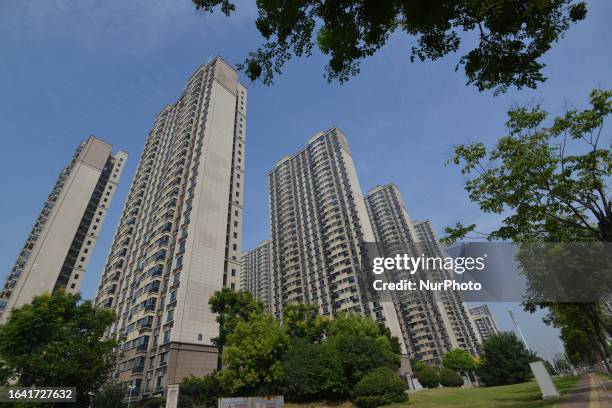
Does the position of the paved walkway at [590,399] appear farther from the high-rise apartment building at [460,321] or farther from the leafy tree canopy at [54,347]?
the high-rise apartment building at [460,321]

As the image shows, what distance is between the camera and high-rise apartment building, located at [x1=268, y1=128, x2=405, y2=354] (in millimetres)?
70438

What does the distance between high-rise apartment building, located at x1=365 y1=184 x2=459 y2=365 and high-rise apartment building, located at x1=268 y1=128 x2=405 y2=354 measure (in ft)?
37.3

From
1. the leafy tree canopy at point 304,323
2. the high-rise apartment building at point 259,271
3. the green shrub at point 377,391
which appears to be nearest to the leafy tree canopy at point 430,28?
the green shrub at point 377,391

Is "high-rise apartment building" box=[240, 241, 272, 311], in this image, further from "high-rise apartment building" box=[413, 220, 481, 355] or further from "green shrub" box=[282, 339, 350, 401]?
"green shrub" box=[282, 339, 350, 401]

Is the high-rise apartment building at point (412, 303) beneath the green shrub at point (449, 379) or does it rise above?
above

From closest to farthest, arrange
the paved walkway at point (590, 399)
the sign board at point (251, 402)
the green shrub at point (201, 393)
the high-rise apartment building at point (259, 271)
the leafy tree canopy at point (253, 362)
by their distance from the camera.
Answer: the paved walkway at point (590, 399), the sign board at point (251, 402), the leafy tree canopy at point (253, 362), the green shrub at point (201, 393), the high-rise apartment building at point (259, 271)

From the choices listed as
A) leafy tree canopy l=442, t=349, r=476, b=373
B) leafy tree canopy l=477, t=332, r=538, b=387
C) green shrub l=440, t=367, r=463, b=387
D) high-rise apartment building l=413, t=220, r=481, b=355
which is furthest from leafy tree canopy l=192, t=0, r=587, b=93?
high-rise apartment building l=413, t=220, r=481, b=355

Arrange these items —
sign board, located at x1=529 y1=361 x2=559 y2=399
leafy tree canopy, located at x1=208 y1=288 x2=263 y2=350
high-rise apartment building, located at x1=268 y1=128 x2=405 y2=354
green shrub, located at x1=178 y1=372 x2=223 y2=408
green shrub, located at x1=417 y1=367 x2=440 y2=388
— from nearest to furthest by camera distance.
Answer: sign board, located at x1=529 y1=361 x2=559 y2=399 < green shrub, located at x1=178 y1=372 x2=223 y2=408 < leafy tree canopy, located at x1=208 y1=288 x2=263 y2=350 < green shrub, located at x1=417 y1=367 x2=440 y2=388 < high-rise apartment building, located at x1=268 y1=128 x2=405 y2=354

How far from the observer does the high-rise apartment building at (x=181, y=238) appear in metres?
37.8

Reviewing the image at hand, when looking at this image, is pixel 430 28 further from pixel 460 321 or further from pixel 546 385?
pixel 460 321

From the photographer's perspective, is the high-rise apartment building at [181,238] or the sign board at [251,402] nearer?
the sign board at [251,402]

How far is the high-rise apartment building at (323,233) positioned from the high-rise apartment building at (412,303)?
1138 cm

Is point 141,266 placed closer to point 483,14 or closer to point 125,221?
point 125,221

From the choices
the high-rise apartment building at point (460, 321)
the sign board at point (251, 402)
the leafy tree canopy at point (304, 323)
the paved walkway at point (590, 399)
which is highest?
the high-rise apartment building at point (460, 321)
